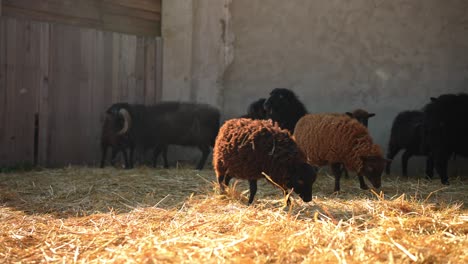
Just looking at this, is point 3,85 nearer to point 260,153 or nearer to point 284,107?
point 284,107

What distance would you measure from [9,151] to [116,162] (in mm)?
2234

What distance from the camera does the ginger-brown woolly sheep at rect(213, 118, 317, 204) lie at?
5102 mm

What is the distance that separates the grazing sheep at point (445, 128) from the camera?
7.29 metres

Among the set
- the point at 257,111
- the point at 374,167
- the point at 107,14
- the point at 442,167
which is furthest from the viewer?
the point at 107,14

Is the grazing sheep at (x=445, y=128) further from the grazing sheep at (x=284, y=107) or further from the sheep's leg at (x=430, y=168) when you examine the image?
the grazing sheep at (x=284, y=107)

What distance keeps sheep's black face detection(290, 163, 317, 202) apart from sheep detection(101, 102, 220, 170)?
420cm

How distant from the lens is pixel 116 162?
9.92 metres

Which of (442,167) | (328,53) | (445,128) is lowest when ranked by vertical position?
(442,167)

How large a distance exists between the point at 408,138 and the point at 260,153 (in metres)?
3.79

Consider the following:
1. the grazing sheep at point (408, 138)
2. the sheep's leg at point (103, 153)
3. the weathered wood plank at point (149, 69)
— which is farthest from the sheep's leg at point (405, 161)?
the sheep's leg at point (103, 153)

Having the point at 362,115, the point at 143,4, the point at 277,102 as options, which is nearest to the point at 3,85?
the point at 143,4

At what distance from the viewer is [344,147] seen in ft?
20.6

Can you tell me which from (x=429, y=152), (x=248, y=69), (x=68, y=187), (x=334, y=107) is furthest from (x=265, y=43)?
(x=68, y=187)

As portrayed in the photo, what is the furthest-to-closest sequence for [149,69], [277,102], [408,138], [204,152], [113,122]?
1. [149,69]
2. [204,152]
3. [113,122]
4. [277,102]
5. [408,138]
